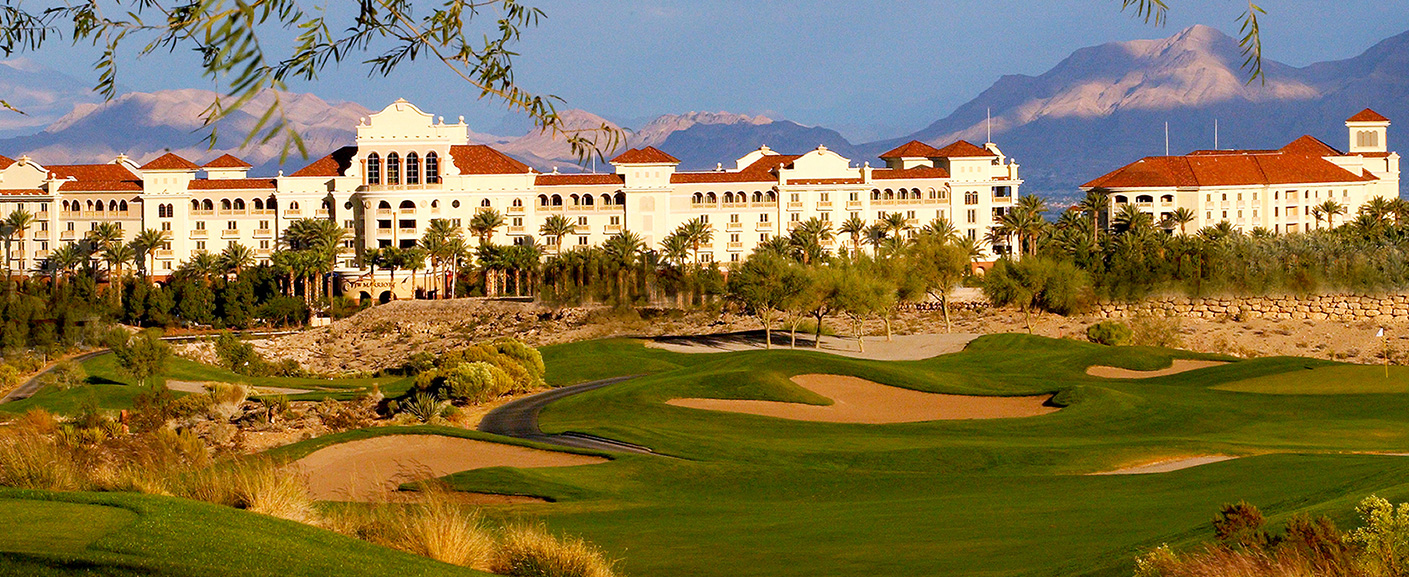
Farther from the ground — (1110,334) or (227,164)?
(227,164)

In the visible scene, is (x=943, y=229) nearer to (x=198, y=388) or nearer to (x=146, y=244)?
(x=146, y=244)

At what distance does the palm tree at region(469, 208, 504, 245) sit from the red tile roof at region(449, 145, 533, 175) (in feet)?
14.4

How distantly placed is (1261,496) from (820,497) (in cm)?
788

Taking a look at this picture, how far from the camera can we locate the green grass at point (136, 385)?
175 feet

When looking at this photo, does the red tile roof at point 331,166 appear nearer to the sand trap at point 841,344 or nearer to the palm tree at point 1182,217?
the sand trap at point 841,344

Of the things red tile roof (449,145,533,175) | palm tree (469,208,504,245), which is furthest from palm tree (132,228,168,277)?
palm tree (469,208,504,245)

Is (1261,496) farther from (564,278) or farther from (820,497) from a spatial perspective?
(564,278)

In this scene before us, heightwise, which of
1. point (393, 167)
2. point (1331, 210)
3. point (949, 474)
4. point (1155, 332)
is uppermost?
point (393, 167)

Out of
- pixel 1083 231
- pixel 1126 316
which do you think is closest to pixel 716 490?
pixel 1126 316

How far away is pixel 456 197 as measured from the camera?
374ft

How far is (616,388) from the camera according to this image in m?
52.8

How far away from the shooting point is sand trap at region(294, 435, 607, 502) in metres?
31.0

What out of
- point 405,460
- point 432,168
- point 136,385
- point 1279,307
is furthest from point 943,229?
point 405,460

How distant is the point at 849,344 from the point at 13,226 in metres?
67.0
